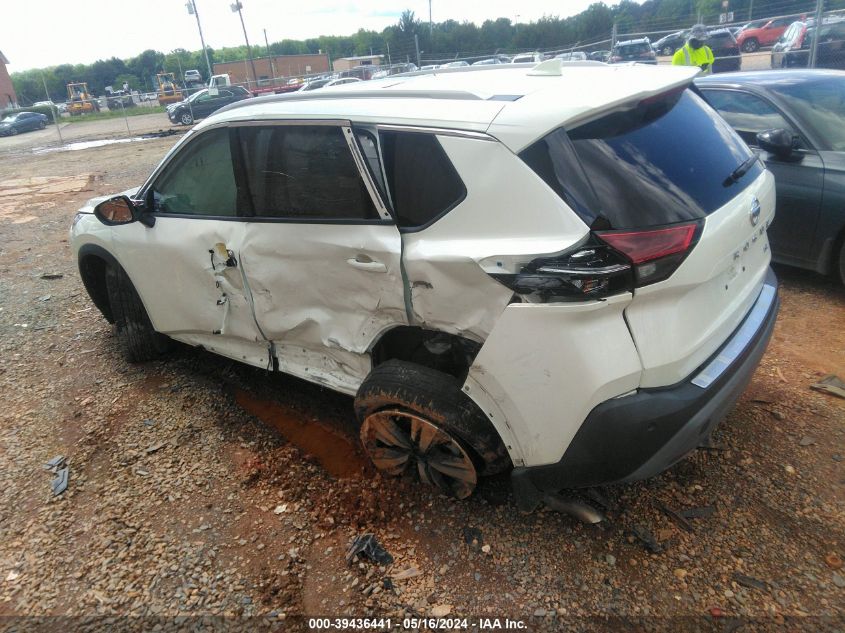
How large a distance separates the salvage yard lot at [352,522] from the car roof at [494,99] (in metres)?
1.67

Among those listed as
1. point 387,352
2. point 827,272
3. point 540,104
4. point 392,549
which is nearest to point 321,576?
point 392,549

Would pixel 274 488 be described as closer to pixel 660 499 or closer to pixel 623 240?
pixel 660 499

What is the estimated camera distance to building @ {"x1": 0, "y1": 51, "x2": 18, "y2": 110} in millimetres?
53219

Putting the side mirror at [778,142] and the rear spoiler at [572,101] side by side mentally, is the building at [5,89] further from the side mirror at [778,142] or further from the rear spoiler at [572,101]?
the rear spoiler at [572,101]

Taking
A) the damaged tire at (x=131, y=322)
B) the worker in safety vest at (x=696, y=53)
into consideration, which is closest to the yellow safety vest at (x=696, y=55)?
the worker in safety vest at (x=696, y=53)

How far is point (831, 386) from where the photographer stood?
331cm

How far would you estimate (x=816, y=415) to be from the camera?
10.2 feet

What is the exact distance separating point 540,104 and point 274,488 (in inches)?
86.1

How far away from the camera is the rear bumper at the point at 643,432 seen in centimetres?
203

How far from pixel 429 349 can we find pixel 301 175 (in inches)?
42.2

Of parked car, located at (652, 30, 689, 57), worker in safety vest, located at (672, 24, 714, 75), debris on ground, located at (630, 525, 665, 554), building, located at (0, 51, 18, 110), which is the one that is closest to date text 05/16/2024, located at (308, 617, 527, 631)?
debris on ground, located at (630, 525, 665, 554)

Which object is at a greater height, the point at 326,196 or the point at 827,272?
the point at 326,196

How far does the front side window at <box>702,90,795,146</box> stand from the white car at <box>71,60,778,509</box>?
94.9 inches

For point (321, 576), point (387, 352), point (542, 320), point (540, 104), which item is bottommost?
point (321, 576)
